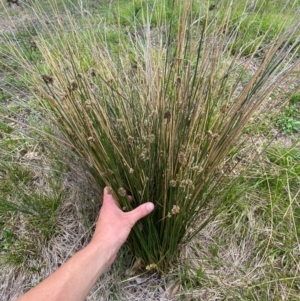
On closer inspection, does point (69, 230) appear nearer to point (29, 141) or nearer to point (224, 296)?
point (29, 141)

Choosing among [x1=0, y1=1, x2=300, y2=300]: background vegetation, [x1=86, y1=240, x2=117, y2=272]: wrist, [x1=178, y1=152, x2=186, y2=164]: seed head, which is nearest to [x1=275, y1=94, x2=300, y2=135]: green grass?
[x1=0, y1=1, x2=300, y2=300]: background vegetation

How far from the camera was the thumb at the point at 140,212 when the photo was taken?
3.65 ft

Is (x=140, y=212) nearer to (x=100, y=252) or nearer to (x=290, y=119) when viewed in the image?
(x=100, y=252)

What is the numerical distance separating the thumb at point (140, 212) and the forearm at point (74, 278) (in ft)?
0.45

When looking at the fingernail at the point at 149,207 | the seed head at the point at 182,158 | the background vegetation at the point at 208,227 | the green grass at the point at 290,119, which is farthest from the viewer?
the green grass at the point at 290,119

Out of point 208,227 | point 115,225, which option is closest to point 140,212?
point 115,225

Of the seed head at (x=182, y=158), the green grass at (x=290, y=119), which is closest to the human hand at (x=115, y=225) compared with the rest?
the seed head at (x=182, y=158)

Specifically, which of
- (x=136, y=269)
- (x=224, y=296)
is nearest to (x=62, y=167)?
(x=136, y=269)

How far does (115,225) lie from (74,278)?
0.21m

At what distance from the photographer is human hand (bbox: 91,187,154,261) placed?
1.12 meters

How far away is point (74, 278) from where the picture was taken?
1.06m

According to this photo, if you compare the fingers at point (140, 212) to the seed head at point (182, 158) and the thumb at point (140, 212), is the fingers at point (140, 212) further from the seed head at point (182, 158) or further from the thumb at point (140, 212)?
the seed head at point (182, 158)

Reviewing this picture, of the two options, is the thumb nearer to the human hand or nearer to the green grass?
the human hand

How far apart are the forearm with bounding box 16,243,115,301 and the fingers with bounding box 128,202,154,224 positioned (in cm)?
14
